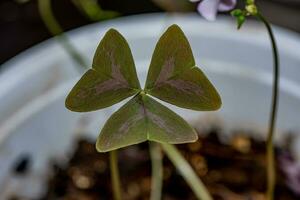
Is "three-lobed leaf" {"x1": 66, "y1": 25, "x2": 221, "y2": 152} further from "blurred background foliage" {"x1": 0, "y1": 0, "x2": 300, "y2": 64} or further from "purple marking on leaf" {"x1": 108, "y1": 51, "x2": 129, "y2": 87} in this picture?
"blurred background foliage" {"x1": 0, "y1": 0, "x2": 300, "y2": 64}

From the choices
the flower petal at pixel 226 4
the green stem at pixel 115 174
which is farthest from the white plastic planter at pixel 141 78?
the flower petal at pixel 226 4

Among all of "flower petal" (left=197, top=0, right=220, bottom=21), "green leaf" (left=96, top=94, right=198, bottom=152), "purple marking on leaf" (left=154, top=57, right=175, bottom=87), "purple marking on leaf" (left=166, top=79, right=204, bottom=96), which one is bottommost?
"green leaf" (left=96, top=94, right=198, bottom=152)

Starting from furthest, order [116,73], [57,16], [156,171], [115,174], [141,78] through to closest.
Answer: [57,16] < [141,78] < [156,171] < [115,174] < [116,73]

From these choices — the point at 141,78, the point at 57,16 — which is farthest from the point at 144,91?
the point at 57,16

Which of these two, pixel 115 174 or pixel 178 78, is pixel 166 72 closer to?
pixel 178 78

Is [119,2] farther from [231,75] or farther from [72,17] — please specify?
[231,75]

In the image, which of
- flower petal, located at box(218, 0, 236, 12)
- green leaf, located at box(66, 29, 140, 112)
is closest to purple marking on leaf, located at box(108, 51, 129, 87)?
green leaf, located at box(66, 29, 140, 112)

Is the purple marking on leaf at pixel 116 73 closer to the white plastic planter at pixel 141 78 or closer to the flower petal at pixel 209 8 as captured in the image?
the flower petal at pixel 209 8
